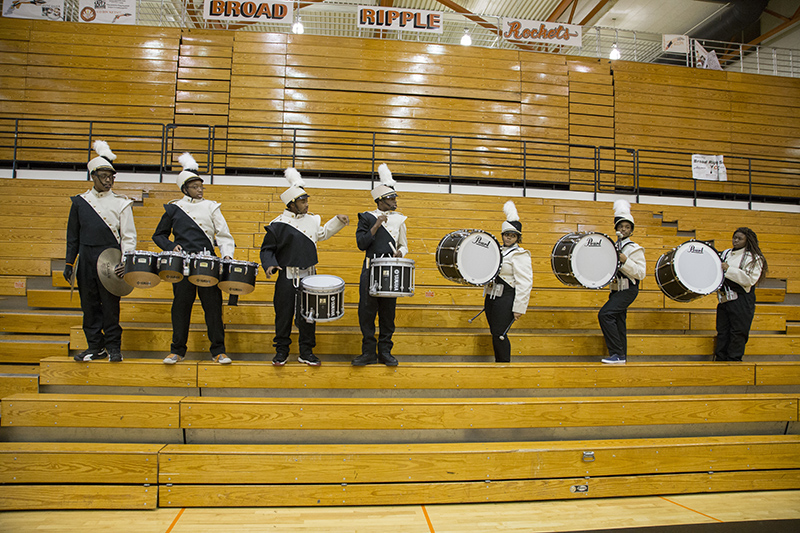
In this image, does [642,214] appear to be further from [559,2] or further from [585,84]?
[559,2]

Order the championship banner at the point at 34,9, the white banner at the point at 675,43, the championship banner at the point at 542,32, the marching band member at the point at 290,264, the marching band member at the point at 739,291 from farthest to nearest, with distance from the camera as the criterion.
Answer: the white banner at the point at 675,43 < the championship banner at the point at 542,32 < the championship banner at the point at 34,9 < the marching band member at the point at 739,291 < the marching band member at the point at 290,264

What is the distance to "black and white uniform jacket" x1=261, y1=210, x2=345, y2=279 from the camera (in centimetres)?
357

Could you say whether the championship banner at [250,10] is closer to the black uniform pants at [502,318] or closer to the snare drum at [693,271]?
the black uniform pants at [502,318]

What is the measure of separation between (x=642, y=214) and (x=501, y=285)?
4194mm

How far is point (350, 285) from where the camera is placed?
16.3 ft

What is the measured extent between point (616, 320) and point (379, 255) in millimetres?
2150

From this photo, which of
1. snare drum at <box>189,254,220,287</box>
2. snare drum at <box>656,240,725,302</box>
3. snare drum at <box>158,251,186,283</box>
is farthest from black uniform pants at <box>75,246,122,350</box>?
snare drum at <box>656,240,725,302</box>

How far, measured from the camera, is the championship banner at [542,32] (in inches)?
364

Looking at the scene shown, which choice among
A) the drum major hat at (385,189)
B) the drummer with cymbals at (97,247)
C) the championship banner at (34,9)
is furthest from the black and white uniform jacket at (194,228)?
the championship banner at (34,9)

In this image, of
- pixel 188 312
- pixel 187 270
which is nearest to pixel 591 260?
pixel 187 270

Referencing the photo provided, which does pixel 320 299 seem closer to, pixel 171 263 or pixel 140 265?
pixel 171 263

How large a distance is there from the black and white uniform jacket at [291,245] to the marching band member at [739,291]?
11.6ft

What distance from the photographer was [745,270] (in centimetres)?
412

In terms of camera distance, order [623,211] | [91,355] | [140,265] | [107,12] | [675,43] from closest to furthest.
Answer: [140,265] → [91,355] → [623,211] → [107,12] → [675,43]
